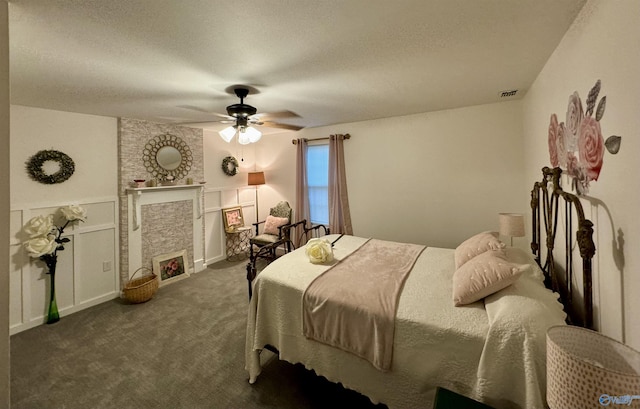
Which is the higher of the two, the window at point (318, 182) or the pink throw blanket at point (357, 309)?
the window at point (318, 182)

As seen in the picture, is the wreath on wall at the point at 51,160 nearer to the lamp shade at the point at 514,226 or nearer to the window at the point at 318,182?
the window at the point at 318,182

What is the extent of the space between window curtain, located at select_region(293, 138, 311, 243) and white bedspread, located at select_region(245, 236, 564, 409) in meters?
2.49

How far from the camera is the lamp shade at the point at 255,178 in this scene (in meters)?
4.94

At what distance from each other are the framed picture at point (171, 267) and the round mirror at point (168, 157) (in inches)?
54.5

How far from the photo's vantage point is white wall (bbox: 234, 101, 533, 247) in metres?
3.15

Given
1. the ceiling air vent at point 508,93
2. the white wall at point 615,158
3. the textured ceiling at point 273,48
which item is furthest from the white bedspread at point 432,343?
the ceiling air vent at point 508,93

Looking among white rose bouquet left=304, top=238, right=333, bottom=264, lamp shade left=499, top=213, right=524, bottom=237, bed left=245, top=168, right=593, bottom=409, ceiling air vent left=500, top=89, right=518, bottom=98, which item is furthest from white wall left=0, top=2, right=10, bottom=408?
ceiling air vent left=500, top=89, right=518, bottom=98

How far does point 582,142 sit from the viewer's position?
1.39 metres

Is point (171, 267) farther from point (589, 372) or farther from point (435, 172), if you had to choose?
point (589, 372)

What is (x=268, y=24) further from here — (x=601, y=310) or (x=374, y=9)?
(x=601, y=310)

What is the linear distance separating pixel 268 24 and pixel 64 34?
119cm

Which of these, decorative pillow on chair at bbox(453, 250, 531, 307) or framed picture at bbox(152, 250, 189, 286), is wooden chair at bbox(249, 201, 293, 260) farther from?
decorative pillow on chair at bbox(453, 250, 531, 307)

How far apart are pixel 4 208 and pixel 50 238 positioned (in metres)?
2.37

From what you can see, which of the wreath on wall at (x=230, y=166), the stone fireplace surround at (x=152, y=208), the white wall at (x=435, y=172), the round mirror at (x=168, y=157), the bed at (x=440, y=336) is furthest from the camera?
the wreath on wall at (x=230, y=166)
